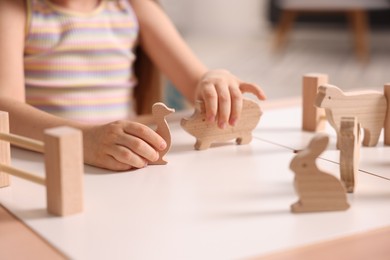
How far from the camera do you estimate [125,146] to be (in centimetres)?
65

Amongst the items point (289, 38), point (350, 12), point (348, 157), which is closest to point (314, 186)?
point (348, 157)

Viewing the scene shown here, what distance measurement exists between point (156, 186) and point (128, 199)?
0.15 ft


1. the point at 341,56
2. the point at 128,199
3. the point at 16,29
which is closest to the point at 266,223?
the point at 128,199

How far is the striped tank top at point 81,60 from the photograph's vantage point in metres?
1.06

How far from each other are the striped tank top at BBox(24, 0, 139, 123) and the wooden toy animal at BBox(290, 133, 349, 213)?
2.08 ft

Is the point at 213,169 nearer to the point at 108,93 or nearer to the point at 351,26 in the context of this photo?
the point at 108,93

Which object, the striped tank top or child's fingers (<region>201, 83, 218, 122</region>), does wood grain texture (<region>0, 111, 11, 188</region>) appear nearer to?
child's fingers (<region>201, 83, 218, 122</region>)

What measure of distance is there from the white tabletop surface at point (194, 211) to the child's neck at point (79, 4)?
441 mm

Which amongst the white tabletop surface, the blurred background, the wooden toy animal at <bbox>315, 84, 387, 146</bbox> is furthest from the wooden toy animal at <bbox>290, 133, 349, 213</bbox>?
the blurred background

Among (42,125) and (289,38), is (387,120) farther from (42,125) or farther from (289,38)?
(289,38)

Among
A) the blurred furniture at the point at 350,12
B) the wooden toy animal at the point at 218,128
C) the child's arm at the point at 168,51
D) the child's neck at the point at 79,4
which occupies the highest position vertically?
the blurred furniture at the point at 350,12

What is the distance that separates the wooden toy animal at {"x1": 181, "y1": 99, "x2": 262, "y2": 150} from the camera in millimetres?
752

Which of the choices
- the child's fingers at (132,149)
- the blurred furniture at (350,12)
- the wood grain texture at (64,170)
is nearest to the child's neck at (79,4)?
the child's fingers at (132,149)

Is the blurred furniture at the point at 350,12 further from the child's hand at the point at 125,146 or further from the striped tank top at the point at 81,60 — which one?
the child's hand at the point at 125,146
